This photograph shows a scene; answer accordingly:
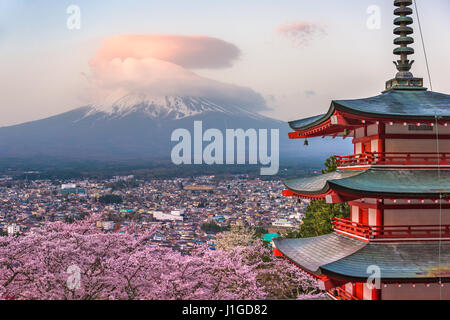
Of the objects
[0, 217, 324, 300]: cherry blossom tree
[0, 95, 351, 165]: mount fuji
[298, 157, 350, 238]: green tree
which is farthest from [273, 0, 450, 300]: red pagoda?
[0, 95, 351, 165]: mount fuji

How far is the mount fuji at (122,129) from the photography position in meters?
83.9

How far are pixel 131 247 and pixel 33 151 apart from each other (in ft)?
236

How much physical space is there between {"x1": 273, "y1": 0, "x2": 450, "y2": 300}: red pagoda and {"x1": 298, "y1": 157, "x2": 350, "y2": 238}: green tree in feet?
37.5

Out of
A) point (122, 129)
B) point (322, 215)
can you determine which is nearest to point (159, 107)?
point (122, 129)

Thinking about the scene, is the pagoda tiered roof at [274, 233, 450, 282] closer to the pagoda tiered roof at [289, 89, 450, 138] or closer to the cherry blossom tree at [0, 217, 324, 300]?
the pagoda tiered roof at [289, 89, 450, 138]

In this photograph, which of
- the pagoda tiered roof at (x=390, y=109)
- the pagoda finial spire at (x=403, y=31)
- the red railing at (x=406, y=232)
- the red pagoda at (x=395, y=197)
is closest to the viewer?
the red pagoda at (x=395, y=197)

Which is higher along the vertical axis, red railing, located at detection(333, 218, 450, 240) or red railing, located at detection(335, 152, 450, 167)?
red railing, located at detection(335, 152, 450, 167)

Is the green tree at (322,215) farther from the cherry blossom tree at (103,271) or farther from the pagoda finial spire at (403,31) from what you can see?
the pagoda finial spire at (403,31)

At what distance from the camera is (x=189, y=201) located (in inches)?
2381

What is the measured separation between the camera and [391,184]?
9523mm

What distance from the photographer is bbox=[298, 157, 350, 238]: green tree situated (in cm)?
2311

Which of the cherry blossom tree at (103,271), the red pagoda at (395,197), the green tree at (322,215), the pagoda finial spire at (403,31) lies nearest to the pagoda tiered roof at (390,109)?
the red pagoda at (395,197)

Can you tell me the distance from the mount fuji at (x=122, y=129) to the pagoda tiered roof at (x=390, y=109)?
74452 mm
